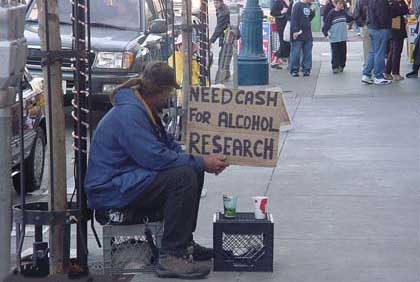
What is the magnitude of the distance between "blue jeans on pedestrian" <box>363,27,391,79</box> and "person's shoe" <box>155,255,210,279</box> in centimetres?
1145

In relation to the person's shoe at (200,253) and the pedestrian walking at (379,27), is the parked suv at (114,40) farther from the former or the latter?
the person's shoe at (200,253)

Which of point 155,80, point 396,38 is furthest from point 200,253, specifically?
point 396,38

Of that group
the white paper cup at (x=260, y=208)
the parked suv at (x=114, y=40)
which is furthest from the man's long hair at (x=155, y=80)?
the parked suv at (x=114, y=40)

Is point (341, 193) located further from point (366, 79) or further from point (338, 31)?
point (338, 31)

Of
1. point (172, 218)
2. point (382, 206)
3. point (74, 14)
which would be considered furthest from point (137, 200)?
point (382, 206)

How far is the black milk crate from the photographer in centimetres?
637

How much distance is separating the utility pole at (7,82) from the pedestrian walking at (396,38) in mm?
12999

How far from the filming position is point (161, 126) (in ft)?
21.2

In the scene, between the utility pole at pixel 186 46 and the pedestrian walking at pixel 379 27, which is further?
the pedestrian walking at pixel 379 27

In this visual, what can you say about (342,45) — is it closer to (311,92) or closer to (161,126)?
(311,92)

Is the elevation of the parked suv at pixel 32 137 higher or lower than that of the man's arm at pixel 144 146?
lower

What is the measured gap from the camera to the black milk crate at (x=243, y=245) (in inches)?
251

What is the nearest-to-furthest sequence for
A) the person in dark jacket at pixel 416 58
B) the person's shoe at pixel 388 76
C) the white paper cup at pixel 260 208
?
the white paper cup at pixel 260 208
the person in dark jacket at pixel 416 58
the person's shoe at pixel 388 76

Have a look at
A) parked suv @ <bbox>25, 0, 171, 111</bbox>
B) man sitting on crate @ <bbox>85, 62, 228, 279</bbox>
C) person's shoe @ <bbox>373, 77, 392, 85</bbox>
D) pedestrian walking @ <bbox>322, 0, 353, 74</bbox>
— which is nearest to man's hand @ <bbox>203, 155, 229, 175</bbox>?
man sitting on crate @ <bbox>85, 62, 228, 279</bbox>
